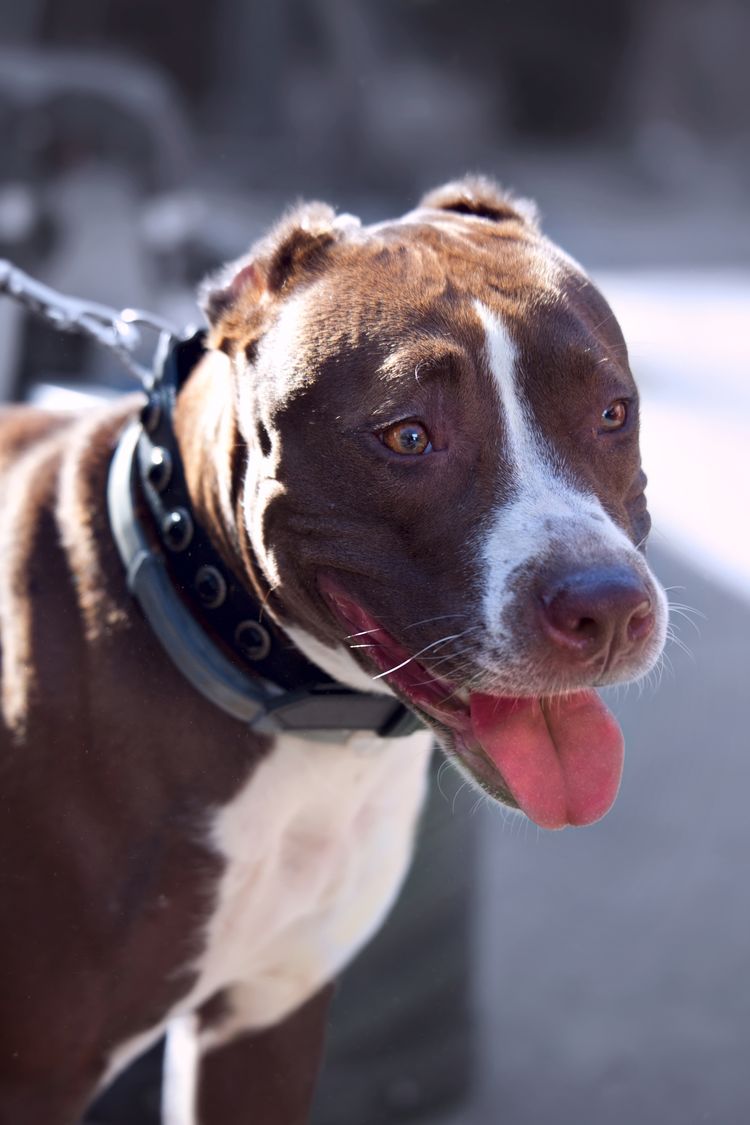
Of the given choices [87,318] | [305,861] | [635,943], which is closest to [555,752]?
[305,861]

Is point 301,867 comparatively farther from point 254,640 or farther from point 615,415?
point 615,415

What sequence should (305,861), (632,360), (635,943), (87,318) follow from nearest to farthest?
(305,861) < (87,318) < (635,943) < (632,360)

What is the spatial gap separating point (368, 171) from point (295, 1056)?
8294 millimetres

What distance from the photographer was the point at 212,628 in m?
2.04

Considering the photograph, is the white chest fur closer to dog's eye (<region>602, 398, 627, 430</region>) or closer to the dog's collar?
the dog's collar

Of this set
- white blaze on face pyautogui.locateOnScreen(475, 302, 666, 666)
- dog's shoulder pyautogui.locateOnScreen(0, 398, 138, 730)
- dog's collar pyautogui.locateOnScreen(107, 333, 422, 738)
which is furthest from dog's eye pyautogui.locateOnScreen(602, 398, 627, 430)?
dog's shoulder pyautogui.locateOnScreen(0, 398, 138, 730)

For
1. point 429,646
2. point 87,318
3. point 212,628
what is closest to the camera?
point 429,646

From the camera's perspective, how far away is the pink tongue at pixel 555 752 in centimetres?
183

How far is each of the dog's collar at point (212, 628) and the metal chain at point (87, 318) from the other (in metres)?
0.43

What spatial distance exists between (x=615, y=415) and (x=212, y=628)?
0.61 metres

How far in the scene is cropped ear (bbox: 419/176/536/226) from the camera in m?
2.27

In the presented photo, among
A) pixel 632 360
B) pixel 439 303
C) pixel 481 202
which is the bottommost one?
pixel 632 360

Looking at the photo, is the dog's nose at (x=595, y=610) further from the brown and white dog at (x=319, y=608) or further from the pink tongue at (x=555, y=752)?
the pink tongue at (x=555, y=752)

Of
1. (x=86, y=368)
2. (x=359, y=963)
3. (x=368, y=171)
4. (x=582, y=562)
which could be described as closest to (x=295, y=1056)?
(x=359, y=963)
